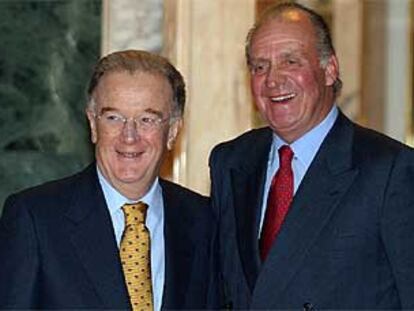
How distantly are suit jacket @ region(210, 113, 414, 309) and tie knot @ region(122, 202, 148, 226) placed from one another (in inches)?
12.8

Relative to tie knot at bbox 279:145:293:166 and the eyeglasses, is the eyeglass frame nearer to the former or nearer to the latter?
the eyeglasses

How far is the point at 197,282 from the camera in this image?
10.9 ft

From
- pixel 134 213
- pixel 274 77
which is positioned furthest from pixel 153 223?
pixel 274 77

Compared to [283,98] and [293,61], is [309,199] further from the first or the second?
[293,61]

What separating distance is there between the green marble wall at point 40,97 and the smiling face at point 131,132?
1.57 metres

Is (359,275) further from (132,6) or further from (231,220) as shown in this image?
(132,6)

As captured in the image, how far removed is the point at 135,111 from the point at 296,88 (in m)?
0.49

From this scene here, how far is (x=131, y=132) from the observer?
10.5 ft

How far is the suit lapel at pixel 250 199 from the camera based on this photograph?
3365 mm

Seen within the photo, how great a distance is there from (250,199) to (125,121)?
0.49m

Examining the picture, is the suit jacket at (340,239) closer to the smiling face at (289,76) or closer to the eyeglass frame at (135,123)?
the smiling face at (289,76)

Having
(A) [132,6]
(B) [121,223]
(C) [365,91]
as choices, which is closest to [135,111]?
(B) [121,223]

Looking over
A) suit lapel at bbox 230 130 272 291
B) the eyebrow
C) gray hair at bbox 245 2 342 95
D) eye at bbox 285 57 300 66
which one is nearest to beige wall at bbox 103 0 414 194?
suit lapel at bbox 230 130 272 291

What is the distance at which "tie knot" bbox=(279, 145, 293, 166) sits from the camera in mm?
3438
